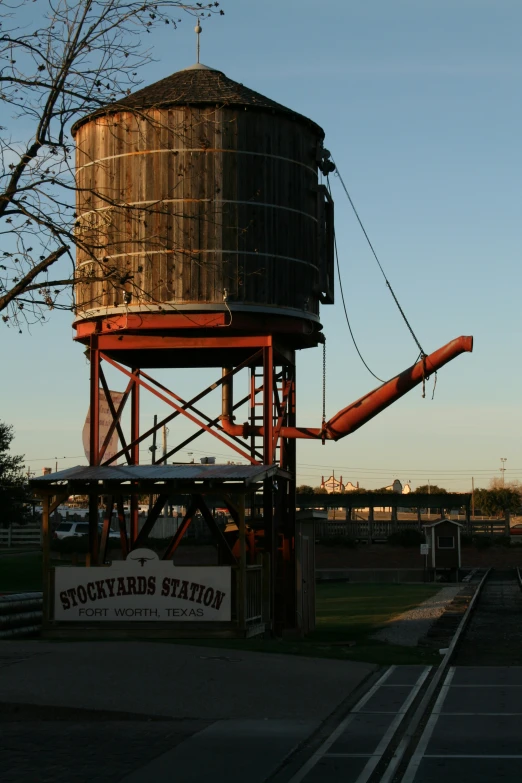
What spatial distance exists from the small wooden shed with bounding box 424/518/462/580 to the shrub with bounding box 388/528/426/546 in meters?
11.5

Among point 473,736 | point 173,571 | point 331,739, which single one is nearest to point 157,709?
point 331,739

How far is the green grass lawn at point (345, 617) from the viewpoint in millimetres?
17594

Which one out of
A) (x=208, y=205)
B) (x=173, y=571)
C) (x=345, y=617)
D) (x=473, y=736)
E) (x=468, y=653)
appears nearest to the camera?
(x=473, y=736)

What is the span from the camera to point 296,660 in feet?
51.4

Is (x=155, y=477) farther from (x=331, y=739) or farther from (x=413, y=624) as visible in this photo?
(x=331, y=739)

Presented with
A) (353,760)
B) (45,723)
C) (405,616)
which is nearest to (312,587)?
(405,616)

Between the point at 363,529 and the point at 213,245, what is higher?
the point at 213,245

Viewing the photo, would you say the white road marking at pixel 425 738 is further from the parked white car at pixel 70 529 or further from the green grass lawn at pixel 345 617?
the parked white car at pixel 70 529

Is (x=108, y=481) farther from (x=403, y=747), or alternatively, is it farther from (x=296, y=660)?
(x=403, y=747)

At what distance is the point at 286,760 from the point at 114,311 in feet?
50.7

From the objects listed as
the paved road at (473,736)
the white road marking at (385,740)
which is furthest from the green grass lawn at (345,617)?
the white road marking at (385,740)

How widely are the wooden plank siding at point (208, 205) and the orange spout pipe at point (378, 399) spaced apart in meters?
2.92

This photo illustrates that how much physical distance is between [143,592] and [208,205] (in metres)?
8.16

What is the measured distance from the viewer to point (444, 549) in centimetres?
5075
